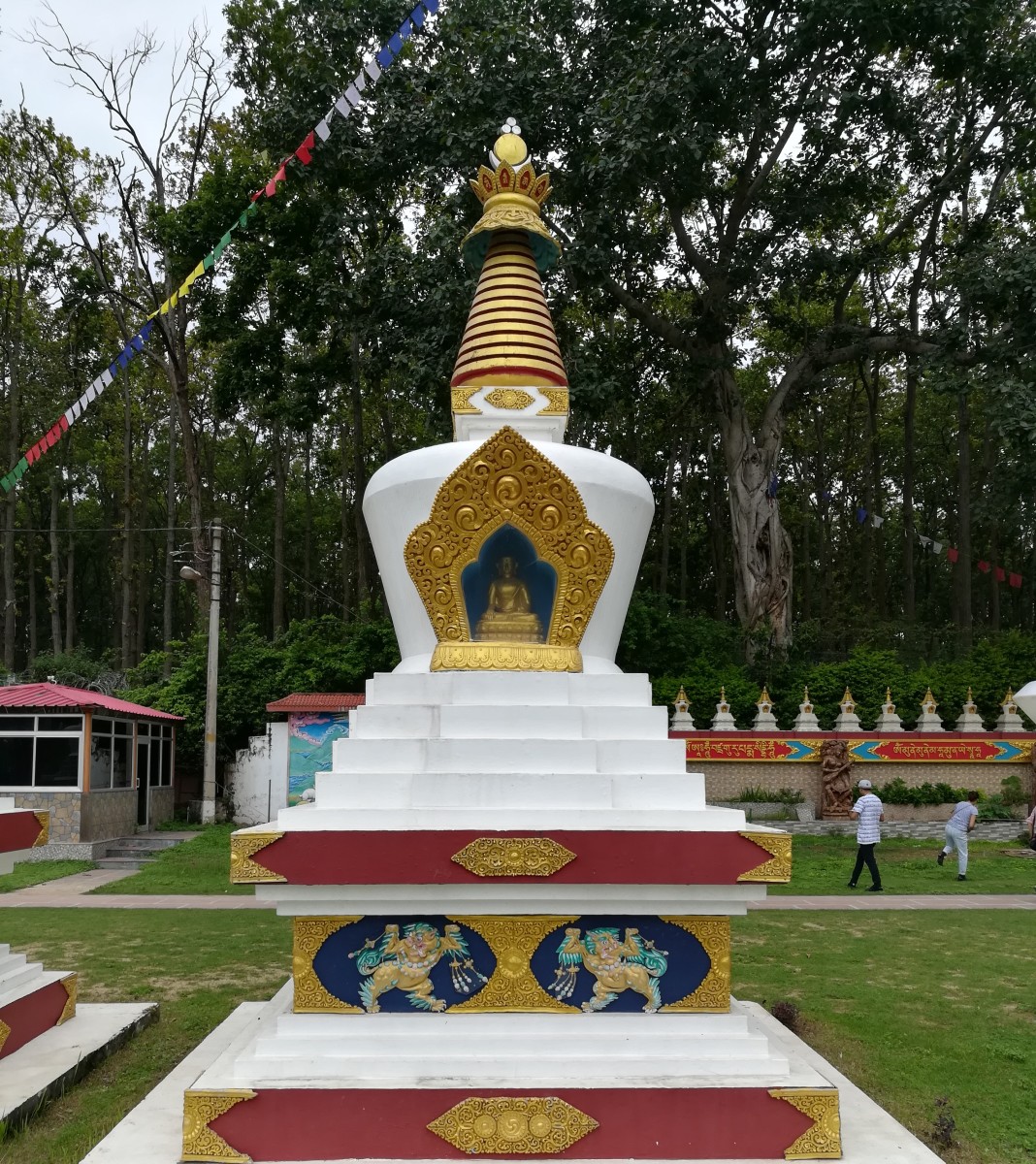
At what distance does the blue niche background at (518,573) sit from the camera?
5.03m

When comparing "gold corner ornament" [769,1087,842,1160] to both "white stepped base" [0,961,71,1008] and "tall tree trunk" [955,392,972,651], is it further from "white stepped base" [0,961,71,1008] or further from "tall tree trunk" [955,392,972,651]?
"tall tree trunk" [955,392,972,651]

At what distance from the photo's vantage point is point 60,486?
2870cm

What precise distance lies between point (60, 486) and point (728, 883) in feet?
95.4

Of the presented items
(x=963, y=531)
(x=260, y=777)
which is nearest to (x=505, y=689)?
(x=260, y=777)

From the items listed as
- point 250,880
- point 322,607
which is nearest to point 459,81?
point 250,880

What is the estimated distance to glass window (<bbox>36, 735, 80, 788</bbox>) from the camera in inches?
556

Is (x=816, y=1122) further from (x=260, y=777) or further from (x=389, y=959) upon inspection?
(x=260, y=777)

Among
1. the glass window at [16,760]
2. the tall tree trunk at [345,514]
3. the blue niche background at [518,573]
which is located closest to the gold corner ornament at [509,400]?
the blue niche background at [518,573]

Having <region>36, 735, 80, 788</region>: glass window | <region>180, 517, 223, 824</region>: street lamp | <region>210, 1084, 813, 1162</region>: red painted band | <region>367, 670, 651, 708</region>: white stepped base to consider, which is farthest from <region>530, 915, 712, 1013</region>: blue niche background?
<region>180, 517, 223, 824</region>: street lamp

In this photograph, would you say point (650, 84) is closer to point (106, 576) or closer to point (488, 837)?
point (488, 837)

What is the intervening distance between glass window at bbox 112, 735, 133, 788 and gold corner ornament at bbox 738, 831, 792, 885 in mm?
13333

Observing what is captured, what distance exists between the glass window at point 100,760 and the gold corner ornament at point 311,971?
11.6m

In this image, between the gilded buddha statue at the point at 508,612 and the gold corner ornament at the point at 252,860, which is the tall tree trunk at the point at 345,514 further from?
the gold corner ornament at the point at 252,860

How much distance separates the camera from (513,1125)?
3.69 meters
